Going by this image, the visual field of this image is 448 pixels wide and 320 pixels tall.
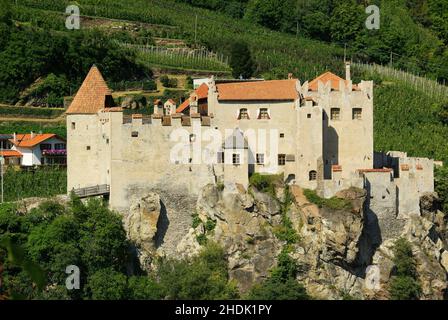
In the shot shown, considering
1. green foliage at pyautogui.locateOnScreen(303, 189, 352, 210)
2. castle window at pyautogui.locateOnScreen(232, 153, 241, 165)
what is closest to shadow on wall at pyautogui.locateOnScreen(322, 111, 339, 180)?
green foliage at pyautogui.locateOnScreen(303, 189, 352, 210)

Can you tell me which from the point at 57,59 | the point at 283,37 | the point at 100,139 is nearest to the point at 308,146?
the point at 100,139

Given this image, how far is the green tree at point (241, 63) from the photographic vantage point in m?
76.5

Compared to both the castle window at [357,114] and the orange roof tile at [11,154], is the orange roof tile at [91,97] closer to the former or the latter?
the orange roof tile at [11,154]

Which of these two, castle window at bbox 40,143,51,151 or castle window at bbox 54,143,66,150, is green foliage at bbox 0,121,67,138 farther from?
castle window at bbox 40,143,51,151

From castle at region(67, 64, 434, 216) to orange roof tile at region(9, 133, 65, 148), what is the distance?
36.1 feet

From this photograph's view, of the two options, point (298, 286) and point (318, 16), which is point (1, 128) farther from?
point (318, 16)

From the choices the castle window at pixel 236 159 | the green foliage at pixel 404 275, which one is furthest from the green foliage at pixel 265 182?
the green foliage at pixel 404 275

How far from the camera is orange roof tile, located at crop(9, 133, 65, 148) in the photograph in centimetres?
5982

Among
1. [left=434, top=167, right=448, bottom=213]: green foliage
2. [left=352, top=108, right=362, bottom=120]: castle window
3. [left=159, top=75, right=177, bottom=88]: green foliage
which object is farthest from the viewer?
[left=159, top=75, right=177, bottom=88]: green foliage

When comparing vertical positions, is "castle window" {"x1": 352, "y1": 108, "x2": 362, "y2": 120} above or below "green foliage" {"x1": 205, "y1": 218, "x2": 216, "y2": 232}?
above

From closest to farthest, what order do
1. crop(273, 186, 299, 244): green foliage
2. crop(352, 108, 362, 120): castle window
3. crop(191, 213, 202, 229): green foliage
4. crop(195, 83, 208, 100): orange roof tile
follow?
crop(273, 186, 299, 244): green foliage, crop(191, 213, 202, 229): green foliage, crop(352, 108, 362, 120): castle window, crop(195, 83, 208, 100): orange roof tile

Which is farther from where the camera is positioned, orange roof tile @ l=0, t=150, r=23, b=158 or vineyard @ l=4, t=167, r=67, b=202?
orange roof tile @ l=0, t=150, r=23, b=158

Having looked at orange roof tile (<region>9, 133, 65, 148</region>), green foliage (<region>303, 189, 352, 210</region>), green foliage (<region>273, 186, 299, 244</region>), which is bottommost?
green foliage (<region>273, 186, 299, 244</region>)

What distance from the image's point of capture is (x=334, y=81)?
5112 centimetres
